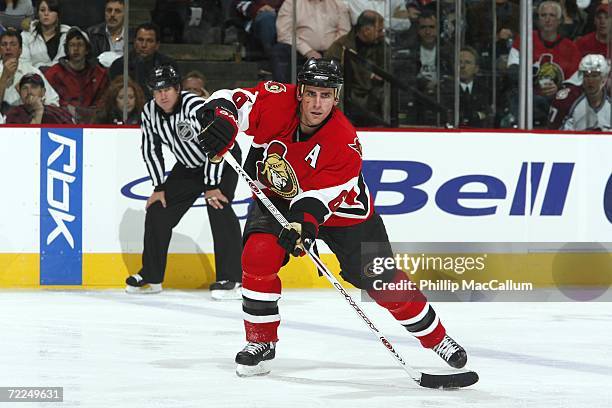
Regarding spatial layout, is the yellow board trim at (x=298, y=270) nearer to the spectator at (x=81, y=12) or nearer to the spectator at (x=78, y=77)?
the spectator at (x=78, y=77)

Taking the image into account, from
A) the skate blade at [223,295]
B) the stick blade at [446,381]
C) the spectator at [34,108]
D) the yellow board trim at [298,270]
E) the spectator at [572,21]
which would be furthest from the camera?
the spectator at [572,21]

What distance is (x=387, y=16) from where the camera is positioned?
21.9 ft

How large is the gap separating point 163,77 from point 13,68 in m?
0.99

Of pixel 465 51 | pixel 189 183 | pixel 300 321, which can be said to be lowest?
pixel 300 321

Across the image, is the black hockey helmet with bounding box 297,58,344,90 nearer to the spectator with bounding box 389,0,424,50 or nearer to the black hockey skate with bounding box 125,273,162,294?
the black hockey skate with bounding box 125,273,162,294

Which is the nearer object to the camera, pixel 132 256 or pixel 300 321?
pixel 300 321

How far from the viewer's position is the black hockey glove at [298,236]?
3.58 metres

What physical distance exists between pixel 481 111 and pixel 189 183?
1.74 m

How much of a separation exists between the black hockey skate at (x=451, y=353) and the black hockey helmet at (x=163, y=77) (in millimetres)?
2531

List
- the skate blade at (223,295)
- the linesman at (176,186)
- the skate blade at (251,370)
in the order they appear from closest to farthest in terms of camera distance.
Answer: the skate blade at (251,370), the skate blade at (223,295), the linesman at (176,186)

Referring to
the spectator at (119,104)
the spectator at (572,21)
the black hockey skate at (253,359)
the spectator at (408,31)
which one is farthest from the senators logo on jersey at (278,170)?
the spectator at (572,21)

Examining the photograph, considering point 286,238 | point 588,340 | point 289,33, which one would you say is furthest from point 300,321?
point 289,33

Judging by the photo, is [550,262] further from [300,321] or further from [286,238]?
[286,238]

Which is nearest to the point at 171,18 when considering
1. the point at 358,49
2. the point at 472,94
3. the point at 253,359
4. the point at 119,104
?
the point at 119,104
